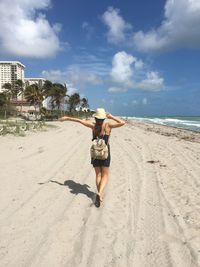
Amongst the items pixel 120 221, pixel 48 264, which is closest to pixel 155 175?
pixel 120 221

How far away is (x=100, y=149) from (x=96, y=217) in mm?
1221

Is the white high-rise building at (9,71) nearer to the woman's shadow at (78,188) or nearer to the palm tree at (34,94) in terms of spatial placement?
the palm tree at (34,94)

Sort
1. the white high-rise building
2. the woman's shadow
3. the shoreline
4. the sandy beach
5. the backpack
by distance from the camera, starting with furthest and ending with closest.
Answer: the white high-rise building, the shoreline, the woman's shadow, the backpack, the sandy beach

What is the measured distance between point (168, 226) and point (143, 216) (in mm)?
562

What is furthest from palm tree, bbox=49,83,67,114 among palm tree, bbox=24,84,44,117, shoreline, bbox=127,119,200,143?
shoreline, bbox=127,119,200,143

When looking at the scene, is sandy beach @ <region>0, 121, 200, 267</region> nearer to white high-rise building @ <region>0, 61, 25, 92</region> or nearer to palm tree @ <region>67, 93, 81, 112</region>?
palm tree @ <region>67, 93, 81, 112</region>

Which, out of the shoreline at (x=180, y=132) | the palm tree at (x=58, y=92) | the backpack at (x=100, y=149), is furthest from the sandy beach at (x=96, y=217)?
the palm tree at (x=58, y=92)

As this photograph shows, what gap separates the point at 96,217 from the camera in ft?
19.1

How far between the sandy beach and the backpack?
92 cm

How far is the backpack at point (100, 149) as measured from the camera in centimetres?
635

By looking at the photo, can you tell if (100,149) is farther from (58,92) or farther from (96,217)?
(58,92)

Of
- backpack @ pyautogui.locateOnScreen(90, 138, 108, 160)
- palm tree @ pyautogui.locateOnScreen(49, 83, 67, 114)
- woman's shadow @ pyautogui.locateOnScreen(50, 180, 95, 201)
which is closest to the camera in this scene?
backpack @ pyautogui.locateOnScreen(90, 138, 108, 160)

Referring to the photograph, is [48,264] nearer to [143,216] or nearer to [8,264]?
[8,264]

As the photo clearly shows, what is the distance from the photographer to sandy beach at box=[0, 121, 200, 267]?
4402 millimetres
